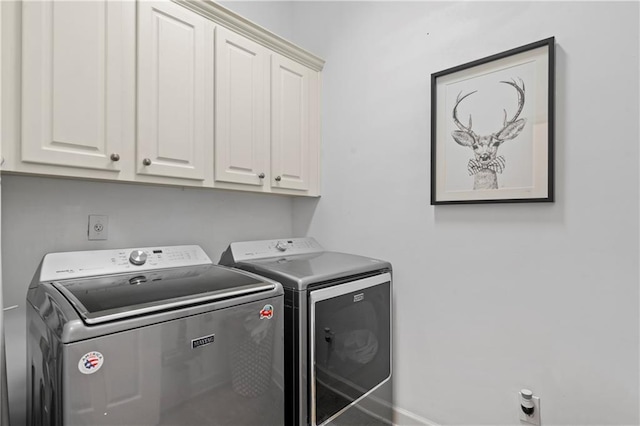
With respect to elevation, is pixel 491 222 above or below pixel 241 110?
below

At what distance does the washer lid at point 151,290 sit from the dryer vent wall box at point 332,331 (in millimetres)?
199

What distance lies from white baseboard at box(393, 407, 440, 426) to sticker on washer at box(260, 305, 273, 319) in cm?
110

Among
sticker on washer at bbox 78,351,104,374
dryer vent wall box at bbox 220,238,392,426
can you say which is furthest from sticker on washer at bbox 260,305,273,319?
sticker on washer at bbox 78,351,104,374

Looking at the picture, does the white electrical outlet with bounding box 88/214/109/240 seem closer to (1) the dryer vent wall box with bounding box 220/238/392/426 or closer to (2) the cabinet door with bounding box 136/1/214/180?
(2) the cabinet door with bounding box 136/1/214/180

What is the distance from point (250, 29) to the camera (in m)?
1.77

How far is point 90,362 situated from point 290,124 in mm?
1545

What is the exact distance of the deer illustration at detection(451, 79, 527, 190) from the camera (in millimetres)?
1485

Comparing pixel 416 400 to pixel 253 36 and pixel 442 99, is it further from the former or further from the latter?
pixel 253 36

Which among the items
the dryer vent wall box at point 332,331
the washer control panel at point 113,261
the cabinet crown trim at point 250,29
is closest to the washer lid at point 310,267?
the dryer vent wall box at point 332,331

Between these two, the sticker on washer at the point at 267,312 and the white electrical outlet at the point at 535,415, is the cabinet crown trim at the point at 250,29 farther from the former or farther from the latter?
the white electrical outlet at the point at 535,415

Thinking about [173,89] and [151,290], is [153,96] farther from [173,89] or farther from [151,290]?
[151,290]

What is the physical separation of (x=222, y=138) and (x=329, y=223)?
88 centimetres

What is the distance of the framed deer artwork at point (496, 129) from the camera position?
1.41m

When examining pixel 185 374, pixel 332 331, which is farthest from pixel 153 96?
pixel 332 331
